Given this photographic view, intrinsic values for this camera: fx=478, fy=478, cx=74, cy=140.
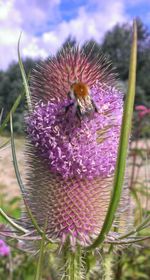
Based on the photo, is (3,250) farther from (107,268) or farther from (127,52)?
(127,52)

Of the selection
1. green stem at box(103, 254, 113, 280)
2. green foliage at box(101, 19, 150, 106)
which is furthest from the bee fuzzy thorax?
green foliage at box(101, 19, 150, 106)

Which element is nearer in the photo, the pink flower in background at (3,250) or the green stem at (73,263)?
the green stem at (73,263)

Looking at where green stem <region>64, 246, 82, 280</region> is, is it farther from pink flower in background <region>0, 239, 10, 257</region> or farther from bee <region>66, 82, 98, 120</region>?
pink flower in background <region>0, 239, 10, 257</region>

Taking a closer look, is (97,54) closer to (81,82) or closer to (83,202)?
(81,82)

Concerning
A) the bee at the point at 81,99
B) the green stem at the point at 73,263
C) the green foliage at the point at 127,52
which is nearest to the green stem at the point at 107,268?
the green stem at the point at 73,263

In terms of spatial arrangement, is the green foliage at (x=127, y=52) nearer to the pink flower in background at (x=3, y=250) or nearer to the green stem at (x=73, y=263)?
the pink flower in background at (x=3, y=250)

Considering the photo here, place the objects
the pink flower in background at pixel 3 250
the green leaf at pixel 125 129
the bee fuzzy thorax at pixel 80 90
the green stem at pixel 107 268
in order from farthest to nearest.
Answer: the pink flower in background at pixel 3 250 < the green stem at pixel 107 268 < the bee fuzzy thorax at pixel 80 90 < the green leaf at pixel 125 129

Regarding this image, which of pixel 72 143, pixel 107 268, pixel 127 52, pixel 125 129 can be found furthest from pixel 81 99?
pixel 127 52
